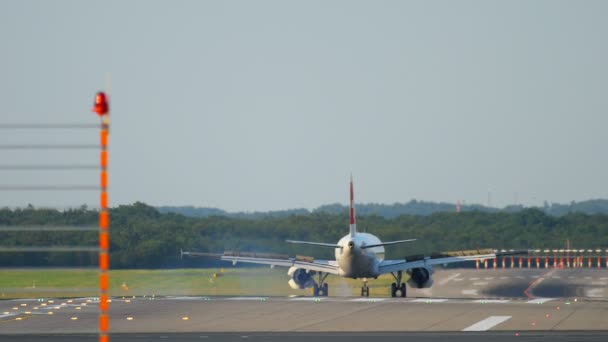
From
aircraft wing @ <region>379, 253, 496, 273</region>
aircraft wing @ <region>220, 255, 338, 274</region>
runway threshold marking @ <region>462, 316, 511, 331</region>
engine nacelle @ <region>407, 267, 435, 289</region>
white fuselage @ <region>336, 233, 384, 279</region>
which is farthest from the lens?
aircraft wing @ <region>220, 255, 338, 274</region>

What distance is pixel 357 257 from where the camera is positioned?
58.9 m

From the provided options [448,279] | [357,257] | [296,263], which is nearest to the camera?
[357,257]

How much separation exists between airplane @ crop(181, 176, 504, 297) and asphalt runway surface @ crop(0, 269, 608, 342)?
11170 mm

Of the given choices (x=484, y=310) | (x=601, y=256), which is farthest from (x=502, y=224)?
(x=484, y=310)

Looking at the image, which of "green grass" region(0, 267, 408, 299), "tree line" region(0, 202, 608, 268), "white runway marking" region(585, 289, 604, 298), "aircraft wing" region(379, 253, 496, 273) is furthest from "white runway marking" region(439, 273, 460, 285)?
"aircraft wing" region(379, 253, 496, 273)

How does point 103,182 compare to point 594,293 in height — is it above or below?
above

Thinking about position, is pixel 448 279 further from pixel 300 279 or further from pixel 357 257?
pixel 357 257

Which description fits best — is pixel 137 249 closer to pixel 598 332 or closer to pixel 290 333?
pixel 290 333

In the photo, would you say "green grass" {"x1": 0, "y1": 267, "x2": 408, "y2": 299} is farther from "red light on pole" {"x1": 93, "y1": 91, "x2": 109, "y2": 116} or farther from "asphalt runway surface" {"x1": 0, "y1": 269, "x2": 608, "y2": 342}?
"red light on pole" {"x1": 93, "y1": 91, "x2": 109, "y2": 116}

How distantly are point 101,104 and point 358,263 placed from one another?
46.0 m

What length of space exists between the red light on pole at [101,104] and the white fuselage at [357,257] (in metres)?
45.0

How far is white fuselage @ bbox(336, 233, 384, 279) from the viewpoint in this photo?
58.7 m

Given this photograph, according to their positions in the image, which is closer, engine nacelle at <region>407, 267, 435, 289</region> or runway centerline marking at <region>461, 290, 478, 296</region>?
engine nacelle at <region>407, 267, 435, 289</region>

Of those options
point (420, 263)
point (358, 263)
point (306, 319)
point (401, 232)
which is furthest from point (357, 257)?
point (401, 232)
